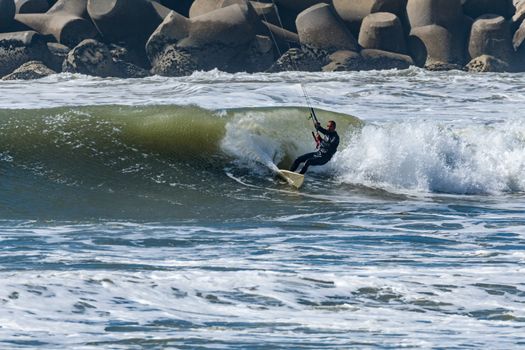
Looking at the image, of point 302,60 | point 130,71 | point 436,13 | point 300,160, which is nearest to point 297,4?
point 302,60

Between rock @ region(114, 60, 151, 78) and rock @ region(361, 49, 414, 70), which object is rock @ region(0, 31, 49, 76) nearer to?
rock @ region(114, 60, 151, 78)

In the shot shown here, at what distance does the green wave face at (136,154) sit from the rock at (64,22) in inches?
475

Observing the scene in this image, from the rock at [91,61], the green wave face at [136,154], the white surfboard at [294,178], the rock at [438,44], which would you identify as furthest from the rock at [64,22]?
the white surfboard at [294,178]

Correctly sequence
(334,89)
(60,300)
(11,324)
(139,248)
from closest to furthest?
(11,324) < (60,300) < (139,248) < (334,89)

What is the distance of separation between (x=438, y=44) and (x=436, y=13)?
0.82 meters

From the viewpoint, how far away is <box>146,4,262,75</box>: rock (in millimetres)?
31859

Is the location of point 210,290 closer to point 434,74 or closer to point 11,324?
point 11,324

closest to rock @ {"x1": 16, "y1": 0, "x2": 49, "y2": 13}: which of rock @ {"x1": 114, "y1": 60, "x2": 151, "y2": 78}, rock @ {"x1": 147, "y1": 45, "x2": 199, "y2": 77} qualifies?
rock @ {"x1": 114, "y1": 60, "x2": 151, "y2": 78}

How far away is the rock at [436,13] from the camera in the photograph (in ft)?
111

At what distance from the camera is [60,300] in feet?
33.5

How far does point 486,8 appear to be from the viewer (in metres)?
34.8

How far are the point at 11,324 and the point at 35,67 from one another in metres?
23.2

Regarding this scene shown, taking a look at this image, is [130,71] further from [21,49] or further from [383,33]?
[383,33]

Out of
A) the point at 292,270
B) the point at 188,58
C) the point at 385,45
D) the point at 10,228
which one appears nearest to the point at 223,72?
the point at 188,58
